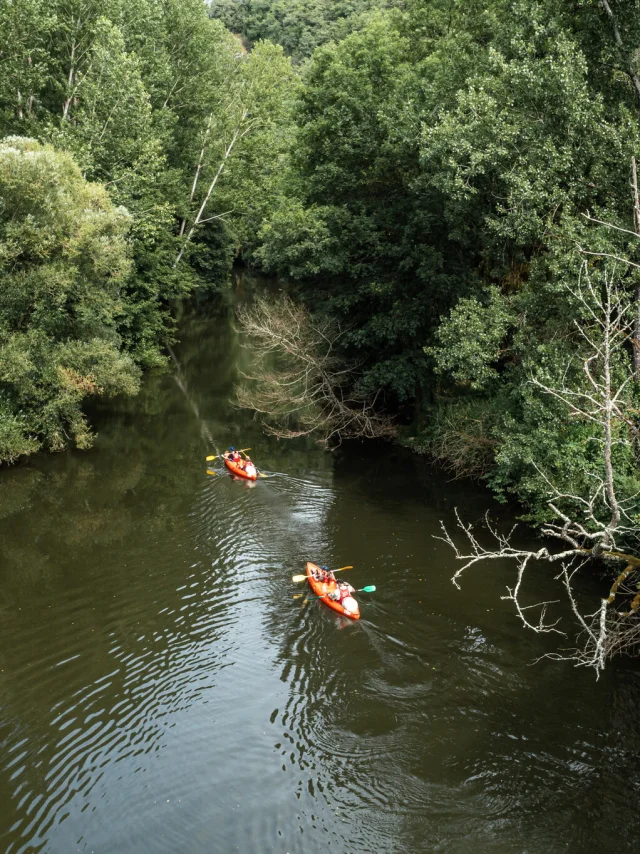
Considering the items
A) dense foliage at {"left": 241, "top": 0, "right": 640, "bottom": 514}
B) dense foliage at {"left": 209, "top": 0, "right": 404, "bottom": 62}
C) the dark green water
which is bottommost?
the dark green water

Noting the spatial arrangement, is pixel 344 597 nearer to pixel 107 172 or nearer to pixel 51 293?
pixel 51 293

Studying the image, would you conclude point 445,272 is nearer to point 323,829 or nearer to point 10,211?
point 10,211

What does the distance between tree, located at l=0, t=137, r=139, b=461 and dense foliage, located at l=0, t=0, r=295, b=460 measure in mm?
50

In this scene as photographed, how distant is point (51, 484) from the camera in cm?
2048

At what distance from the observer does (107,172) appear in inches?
1068

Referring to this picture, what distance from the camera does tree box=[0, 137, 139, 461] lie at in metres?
19.7

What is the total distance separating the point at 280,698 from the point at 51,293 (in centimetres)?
1436

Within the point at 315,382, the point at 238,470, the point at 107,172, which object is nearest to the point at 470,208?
the point at 238,470

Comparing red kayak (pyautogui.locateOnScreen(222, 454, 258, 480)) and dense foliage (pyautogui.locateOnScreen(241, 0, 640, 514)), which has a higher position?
dense foliage (pyautogui.locateOnScreen(241, 0, 640, 514))

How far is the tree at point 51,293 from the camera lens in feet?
64.6

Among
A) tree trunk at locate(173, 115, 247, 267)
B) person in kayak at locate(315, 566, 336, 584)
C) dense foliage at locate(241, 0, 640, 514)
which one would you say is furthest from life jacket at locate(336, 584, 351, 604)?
tree trunk at locate(173, 115, 247, 267)

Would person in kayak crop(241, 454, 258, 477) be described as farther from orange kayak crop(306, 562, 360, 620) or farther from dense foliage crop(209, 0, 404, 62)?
dense foliage crop(209, 0, 404, 62)

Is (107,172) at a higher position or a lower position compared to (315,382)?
higher

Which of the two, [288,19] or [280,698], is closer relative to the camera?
[280,698]
